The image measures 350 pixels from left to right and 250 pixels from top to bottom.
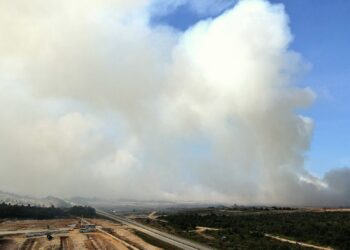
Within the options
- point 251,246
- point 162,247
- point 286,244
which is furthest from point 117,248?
point 286,244

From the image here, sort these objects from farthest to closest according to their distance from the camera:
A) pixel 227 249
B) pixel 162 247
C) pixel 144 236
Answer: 1. pixel 144 236
2. pixel 162 247
3. pixel 227 249

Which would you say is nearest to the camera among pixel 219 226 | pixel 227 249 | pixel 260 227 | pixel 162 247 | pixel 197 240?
pixel 227 249

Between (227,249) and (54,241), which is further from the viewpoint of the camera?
(54,241)

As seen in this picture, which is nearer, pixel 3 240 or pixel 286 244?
pixel 286 244

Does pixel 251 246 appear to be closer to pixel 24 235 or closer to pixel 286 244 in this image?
pixel 286 244

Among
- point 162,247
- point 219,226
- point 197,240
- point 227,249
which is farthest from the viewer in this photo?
point 219,226

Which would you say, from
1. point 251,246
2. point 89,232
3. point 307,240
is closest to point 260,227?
point 307,240

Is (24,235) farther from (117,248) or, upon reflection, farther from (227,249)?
(227,249)

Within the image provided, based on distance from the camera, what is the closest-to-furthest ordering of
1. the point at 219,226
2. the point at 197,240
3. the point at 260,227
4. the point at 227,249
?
the point at 227,249
the point at 197,240
the point at 260,227
the point at 219,226
